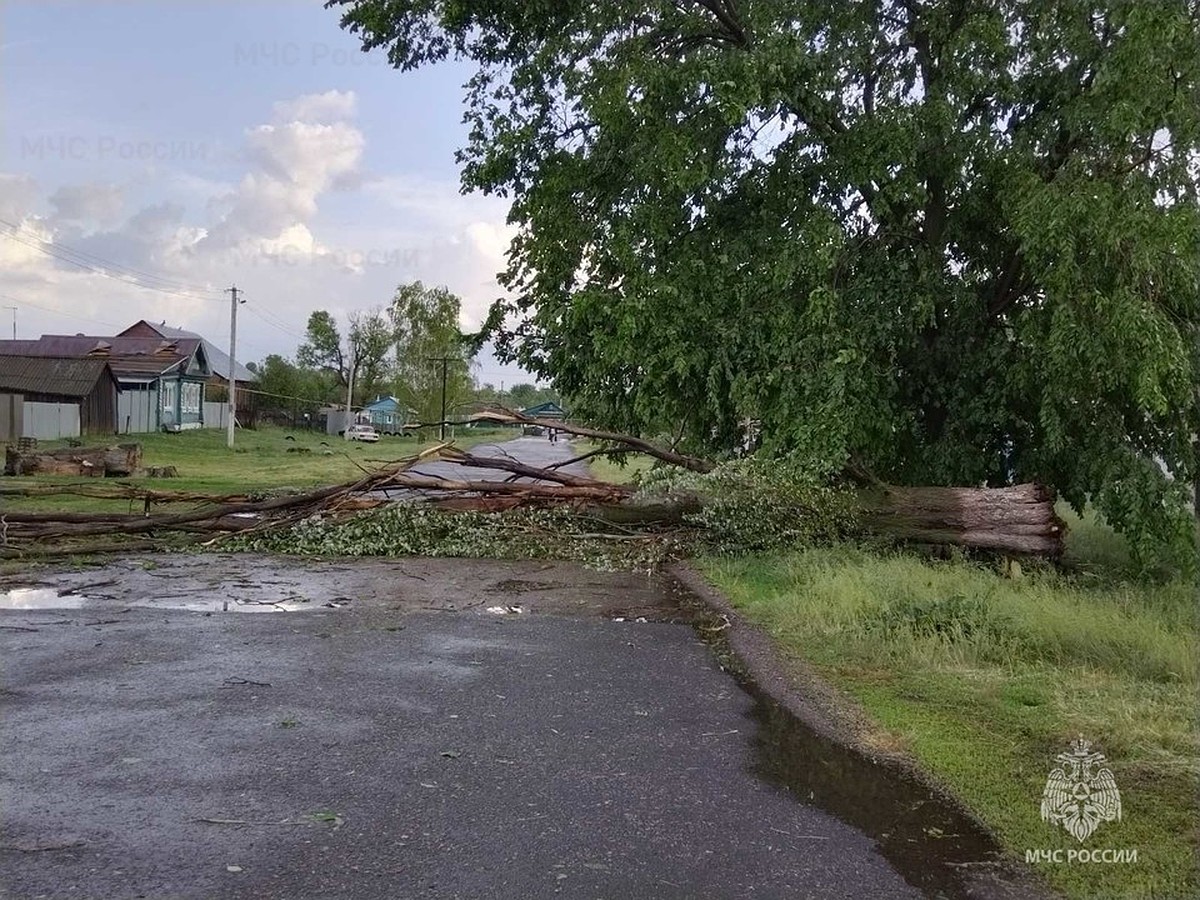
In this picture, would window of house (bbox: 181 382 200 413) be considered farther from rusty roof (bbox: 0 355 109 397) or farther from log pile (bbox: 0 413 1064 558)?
log pile (bbox: 0 413 1064 558)

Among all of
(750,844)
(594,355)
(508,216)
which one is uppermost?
(508,216)

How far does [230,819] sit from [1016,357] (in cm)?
1146

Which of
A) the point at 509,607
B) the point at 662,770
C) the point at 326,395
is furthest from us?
the point at 326,395

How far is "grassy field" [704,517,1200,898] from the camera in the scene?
399 centimetres

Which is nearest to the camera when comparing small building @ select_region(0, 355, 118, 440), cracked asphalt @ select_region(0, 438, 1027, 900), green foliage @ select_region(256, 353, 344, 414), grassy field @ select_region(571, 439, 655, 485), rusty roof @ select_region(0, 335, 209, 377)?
cracked asphalt @ select_region(0, 438, 1027, 900)

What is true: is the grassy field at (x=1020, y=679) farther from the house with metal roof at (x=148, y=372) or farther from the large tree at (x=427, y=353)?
the large tree at (x=427, y=353)

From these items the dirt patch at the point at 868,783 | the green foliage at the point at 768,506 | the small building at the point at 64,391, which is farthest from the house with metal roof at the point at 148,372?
the dirt patch at the point at 868,783

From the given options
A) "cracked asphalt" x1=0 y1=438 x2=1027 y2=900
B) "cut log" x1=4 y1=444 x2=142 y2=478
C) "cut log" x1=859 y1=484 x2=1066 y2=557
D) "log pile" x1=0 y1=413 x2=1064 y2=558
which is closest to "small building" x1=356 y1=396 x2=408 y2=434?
"cut log" x1=4 y1=444 x2=142 y2=478

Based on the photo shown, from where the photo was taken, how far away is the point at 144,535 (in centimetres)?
1237

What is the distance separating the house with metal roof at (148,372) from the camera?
41438 mm

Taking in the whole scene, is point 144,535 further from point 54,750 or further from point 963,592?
point 963,592

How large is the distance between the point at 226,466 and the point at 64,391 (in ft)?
39.9

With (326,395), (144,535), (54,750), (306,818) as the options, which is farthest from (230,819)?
(326,395)

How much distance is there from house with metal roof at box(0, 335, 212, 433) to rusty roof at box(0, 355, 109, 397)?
3.39 ft
